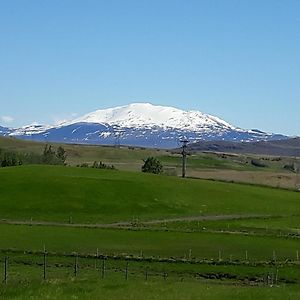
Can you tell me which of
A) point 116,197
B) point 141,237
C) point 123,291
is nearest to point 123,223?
point 141,237

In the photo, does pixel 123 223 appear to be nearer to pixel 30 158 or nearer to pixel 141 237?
pixel 141 237

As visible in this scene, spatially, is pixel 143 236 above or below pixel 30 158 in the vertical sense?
below

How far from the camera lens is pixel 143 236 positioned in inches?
2719

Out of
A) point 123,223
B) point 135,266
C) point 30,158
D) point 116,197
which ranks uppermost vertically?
point 30,158

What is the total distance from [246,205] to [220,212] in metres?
9.24

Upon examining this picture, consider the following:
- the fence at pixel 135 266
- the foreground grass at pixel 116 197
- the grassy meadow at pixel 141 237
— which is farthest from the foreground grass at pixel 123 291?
the foreground grass at pixel 116 197

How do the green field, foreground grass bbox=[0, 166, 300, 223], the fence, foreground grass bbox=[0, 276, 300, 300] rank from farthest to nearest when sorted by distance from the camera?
foreground grass bbox=[0, 166, 300, 223], the fence, the green field, foreground grass bbox=[0, 276, 300, 300]

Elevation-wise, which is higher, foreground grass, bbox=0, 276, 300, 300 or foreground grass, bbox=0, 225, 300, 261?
foreground grass, bbox=0, 276, 300, 300

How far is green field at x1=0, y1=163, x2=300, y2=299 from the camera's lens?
Answer: 124 feet

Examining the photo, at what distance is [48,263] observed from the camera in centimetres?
5044

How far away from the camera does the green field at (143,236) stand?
3781 cm

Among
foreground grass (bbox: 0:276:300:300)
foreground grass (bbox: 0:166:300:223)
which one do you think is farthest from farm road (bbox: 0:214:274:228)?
foreground grass (bbox: 0:276:300:300)

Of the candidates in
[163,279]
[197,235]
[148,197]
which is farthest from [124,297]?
[148,197]

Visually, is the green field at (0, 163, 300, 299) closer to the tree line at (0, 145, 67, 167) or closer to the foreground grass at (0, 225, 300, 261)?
the foreground grass at (0, 225, 300, 261)
